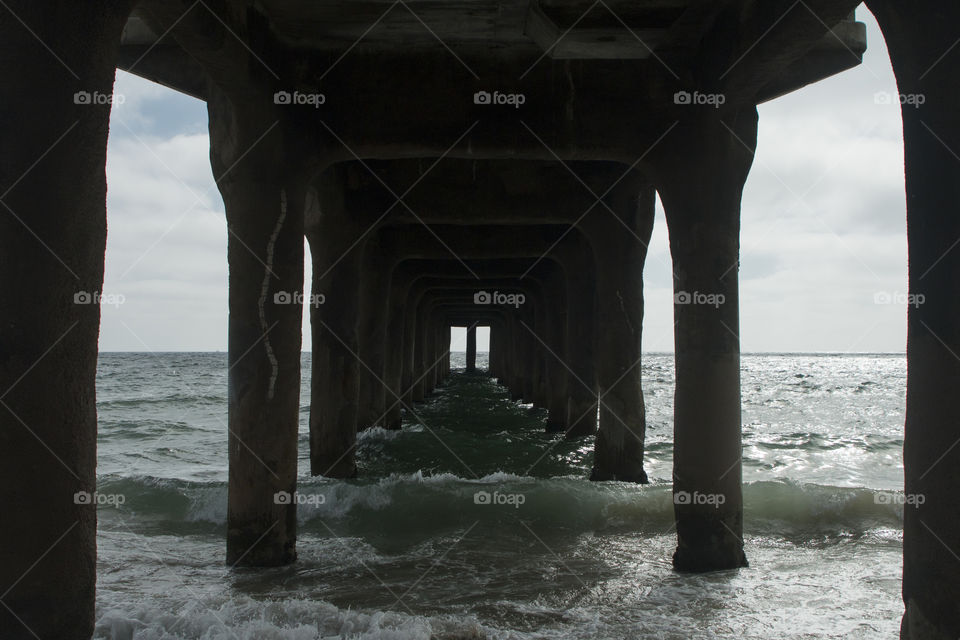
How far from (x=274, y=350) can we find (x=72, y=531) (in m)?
2.85

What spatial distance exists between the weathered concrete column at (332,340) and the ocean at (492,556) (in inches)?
20.8

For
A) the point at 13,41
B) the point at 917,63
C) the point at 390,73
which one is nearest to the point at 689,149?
the point at 390,73

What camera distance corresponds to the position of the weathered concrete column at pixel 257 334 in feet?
18.4

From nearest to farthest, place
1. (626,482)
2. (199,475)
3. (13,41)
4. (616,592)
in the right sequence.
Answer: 1. (13,41)
2. (616,592)
3. (626,482)
4. (199,475)

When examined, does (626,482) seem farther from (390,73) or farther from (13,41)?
(13,41)

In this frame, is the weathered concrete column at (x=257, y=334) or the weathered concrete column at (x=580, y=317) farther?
the weathered concrete column at (x=580, y=317)

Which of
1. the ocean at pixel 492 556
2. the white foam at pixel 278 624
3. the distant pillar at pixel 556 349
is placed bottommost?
the ocean at pixel 492 556

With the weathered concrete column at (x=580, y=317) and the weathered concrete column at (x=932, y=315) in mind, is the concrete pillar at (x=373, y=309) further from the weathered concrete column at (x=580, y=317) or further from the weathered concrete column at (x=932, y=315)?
the weathered concrete column at (x=932, y=315)

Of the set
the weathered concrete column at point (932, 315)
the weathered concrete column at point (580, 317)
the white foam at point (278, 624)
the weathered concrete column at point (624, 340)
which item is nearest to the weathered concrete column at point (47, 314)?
the white foam at point (278, 624)

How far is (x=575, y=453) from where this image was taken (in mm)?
12414

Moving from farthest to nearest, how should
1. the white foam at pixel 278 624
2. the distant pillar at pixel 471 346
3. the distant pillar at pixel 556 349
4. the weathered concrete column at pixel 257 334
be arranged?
the distant pillar at pixel 471 346, the distant pillar at pixel 556 349, the weathered concrete column at pixel 257 334, the white foam at pixel 278 624

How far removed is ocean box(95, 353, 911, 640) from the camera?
14.8ft

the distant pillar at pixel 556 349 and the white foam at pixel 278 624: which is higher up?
the distant pillar at pixel 556 349

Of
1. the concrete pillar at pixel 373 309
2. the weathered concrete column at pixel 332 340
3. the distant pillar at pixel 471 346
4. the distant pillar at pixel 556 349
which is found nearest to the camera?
the weathered concrete column at pixel 332 340
